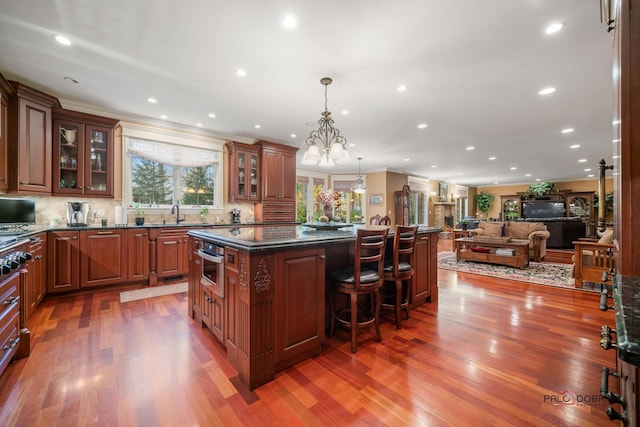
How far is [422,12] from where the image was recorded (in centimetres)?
208

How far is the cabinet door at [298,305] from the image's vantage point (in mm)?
1917

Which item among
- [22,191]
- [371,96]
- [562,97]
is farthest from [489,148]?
[22,191]

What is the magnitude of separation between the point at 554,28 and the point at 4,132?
587 cm

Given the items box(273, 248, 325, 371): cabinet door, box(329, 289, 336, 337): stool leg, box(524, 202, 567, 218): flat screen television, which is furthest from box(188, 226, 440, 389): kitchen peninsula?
box(524, 202, 567, 218): flat screen television

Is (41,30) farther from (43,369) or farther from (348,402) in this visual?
(348,402)

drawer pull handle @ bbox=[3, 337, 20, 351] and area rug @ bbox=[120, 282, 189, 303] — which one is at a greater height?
drawer pull handle @ bbox=[3, 337, 20, 351]

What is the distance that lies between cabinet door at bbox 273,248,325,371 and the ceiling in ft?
6.44

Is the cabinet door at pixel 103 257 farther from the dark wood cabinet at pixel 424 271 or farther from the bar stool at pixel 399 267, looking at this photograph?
the dark wood cabinet at pixel 424 271

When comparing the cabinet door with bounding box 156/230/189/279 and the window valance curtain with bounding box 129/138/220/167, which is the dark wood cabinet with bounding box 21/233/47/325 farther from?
the window valance curtain with bounding box 129/138/220/167

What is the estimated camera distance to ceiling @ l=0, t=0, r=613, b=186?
2.11 metres

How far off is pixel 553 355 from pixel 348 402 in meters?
1.81

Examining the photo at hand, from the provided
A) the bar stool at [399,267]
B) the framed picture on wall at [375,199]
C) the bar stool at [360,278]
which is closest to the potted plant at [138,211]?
the bar stool at [360,278]

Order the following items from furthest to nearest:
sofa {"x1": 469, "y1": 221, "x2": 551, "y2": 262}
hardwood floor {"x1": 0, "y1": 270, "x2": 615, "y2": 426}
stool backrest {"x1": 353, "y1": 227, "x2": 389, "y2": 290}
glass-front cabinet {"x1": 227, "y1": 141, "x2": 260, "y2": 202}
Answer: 1. sofa {"x1": 469, "y1": 221, "x2": 551, "y2": 262}
2. glass-front cabinet {"x1": 227, "y1": 141, "x2": 260, "y2": 202}
3. stool backrest {"x1": 353, "y1": 227, "x2": 389, "y2": 290}
4. hardwood floor {"x1": 0, "y1": 270, "x2": 615, "y2": 426}

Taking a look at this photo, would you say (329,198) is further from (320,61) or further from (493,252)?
(493,252)
